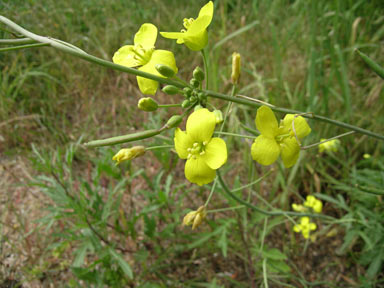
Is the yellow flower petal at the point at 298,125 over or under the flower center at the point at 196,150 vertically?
under

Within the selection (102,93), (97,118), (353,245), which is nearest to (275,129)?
(353,245)

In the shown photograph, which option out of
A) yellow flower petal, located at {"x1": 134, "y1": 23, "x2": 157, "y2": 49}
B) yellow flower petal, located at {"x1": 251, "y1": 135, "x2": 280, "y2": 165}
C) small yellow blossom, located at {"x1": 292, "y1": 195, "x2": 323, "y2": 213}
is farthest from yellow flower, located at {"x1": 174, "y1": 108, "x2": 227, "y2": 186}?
small yellow blossom, located at {"x1": 292, "y1": 195, "x2": 323, "y2": 213}

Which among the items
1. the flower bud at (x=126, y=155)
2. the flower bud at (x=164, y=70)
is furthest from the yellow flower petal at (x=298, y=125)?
the flower bud at (x=126, y=155)

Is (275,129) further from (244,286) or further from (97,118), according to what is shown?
(97,118)

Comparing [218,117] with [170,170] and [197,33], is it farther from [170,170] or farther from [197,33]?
[170,170]

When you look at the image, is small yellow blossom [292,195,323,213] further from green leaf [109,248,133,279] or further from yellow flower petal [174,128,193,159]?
yellow flower petal [174,128,193,159]

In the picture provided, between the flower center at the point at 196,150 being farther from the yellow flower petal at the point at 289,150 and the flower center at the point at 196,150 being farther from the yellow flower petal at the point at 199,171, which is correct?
the yellow flower petal at the point at 289,150
